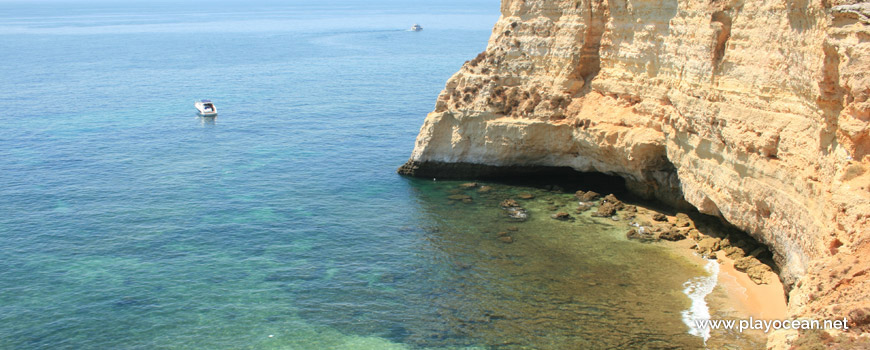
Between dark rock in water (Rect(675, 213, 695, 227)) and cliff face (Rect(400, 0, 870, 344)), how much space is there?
5.30ft

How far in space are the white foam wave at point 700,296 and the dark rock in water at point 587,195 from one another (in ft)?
36.8

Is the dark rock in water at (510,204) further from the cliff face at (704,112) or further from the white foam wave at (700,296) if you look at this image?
the white foam wave at (700,296)

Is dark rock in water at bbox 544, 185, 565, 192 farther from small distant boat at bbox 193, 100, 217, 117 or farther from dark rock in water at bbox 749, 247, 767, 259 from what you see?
small distant boat at bbox 193, 100, 217, 117

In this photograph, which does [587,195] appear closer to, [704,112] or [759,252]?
[704,112]

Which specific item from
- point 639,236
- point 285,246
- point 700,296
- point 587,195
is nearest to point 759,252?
point 700,296

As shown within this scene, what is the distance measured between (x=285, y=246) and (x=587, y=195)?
18.6 meters

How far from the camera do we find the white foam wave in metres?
29.2

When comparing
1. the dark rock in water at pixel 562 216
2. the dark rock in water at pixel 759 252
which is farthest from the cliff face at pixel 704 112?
the dark rock in water at pixel 562 216

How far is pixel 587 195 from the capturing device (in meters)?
46.5

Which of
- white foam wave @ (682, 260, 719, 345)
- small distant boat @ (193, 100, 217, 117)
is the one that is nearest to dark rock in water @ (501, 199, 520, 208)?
white foam wave @ (682, 260, 719, 345)

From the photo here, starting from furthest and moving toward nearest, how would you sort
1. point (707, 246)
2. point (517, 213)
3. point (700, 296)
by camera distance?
point (517, 213)
point (707, 246)
point (700, 296)

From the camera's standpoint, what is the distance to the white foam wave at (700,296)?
2916 centimetres

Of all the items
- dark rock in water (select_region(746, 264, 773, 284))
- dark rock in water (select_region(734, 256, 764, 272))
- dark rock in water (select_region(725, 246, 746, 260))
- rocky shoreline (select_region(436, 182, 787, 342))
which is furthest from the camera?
dark rock in water (select_region(725, 246, 746, 260))

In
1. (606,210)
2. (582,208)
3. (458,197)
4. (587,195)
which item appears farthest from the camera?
(458,197)
